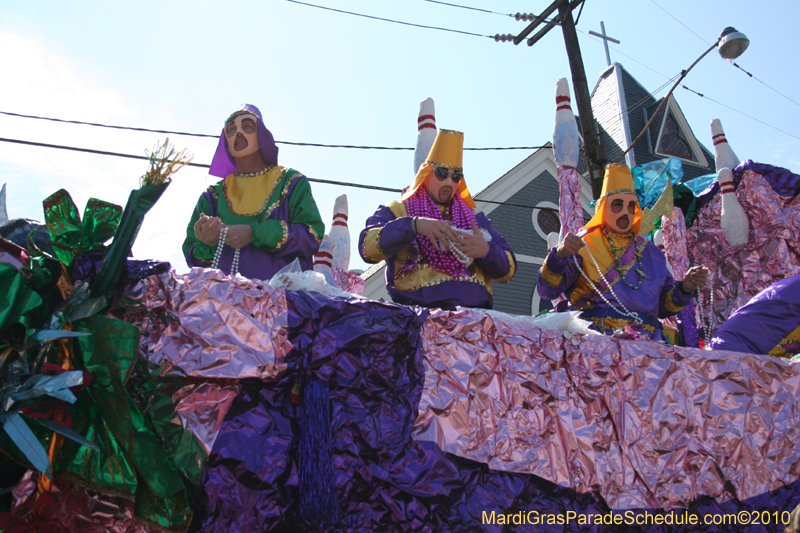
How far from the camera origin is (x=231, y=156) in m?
2.92

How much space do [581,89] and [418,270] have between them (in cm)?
492

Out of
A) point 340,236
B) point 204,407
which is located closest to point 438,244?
point 204,407

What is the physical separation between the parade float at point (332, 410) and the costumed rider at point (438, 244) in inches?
20.9

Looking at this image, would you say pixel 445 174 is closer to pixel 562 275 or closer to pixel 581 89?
pixel 562 275

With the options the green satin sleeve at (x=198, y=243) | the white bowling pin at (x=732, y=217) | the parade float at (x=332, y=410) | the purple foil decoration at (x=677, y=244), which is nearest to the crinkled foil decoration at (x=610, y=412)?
the parade float at (x=332, y=410)

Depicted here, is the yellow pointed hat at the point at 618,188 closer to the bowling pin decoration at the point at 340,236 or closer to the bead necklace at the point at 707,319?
the bead necklace at the point at 707,319

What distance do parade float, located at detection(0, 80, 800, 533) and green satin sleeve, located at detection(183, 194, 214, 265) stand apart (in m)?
0.72

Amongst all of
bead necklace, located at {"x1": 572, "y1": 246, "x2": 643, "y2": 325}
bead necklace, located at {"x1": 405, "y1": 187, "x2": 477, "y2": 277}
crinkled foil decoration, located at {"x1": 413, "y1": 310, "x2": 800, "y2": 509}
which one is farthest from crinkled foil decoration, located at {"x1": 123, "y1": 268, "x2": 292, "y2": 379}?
bead necklace, located at {"x1": 572, "y1": 246, "x2": 643, "y2": 325}

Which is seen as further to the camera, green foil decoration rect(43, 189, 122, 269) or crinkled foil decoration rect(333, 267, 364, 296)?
crinkled foil decoration rect(333, 267, 364, 296)

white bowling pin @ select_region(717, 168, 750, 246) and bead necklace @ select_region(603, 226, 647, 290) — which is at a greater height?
white bowling pin @ select_region(717, 168, 750, 246)

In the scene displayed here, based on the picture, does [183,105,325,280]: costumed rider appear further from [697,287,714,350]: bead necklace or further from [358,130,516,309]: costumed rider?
[697,287,714,350]: bead necklace

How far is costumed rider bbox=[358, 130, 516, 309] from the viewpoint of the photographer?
104 inches

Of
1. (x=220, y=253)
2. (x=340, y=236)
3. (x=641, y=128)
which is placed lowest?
(x=220, y=253)

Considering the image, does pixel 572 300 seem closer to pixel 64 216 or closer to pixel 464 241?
pixel 464 241
